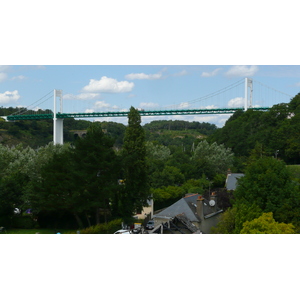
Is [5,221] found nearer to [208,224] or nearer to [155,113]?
[208,224]

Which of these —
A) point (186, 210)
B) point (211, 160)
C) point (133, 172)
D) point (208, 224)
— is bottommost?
point (208, 224)

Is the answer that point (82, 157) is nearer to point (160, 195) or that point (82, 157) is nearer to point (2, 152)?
point (160, 195)

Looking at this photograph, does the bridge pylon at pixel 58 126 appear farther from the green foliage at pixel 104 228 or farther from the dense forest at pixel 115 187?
the green foliage at pixel 104 228

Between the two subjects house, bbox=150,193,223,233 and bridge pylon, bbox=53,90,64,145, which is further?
bridge pylon, bbox=53,90,64,145

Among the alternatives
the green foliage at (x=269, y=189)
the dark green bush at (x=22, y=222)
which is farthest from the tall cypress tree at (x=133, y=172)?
the green foliage at (x=269, y=189)

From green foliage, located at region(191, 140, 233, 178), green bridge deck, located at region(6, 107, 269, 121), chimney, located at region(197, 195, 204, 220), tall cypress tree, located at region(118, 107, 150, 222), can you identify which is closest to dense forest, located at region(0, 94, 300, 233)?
tall cypress tree, located at region(118, 107, 150, 222)

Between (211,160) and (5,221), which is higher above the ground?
(211,160)

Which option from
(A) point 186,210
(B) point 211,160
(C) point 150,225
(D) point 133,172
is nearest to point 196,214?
(A) point 186,210

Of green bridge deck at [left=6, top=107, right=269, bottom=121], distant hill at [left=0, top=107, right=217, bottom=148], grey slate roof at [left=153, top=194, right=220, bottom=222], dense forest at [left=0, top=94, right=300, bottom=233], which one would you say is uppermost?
green bridge deck at [left=6, top=107, right=269, bottom=121]

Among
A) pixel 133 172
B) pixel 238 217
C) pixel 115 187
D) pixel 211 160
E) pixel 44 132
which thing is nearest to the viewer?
pixel 238 217

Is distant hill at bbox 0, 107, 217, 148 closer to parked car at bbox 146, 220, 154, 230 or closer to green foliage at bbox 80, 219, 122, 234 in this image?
parked car at bbox 146, 220, 154, 230
